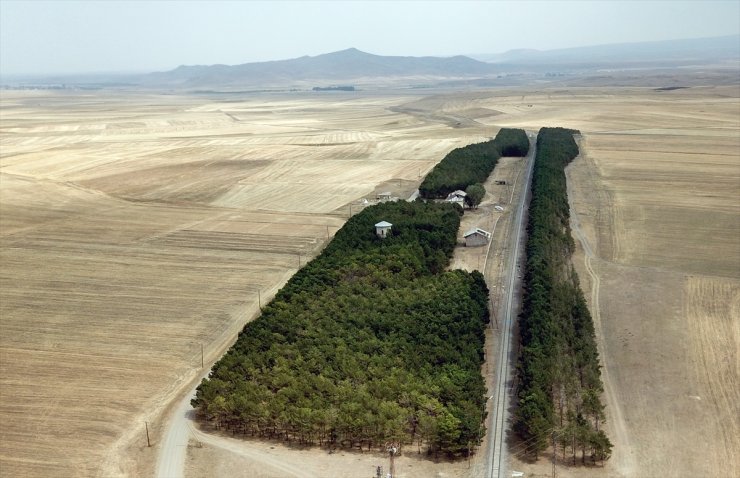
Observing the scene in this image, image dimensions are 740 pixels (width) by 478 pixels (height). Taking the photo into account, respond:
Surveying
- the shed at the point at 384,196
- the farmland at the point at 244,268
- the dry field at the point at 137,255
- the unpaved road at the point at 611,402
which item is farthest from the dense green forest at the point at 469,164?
the unpaved road at the point at 611,402

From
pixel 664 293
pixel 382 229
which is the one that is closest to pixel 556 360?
pixel 664 293

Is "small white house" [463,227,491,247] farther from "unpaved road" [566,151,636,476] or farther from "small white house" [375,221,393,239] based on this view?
"unpaved road" [566,151,636,476]

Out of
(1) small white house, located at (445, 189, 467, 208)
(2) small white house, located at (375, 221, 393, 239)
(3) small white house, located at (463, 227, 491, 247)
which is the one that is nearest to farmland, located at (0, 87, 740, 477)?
(3) small white house, located at (463, 227, 491, 247)

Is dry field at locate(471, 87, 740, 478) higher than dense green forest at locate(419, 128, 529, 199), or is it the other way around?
dense green forest at locate(419, 128, 529, 199)

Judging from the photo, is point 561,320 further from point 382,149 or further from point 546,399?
point 382,149

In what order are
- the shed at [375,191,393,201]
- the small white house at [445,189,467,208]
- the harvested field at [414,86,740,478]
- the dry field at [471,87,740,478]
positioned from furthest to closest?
the shed at [375,191,393,201] < the small white house at [445,189,467,208] < the dry field at [471,87,740,478] < the harvested field at [414,86,740,478]

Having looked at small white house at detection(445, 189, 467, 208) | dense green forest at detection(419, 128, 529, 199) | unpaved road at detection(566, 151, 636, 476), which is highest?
dense green forest at detection(419, 128, 529, 199)

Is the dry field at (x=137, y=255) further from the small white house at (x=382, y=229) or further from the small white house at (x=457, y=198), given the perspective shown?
the small white house at (x=457, y=198)
